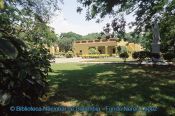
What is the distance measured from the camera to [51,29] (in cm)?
1606

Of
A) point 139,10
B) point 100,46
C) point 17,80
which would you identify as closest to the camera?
point 17,80

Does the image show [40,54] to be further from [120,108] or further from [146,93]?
[146,93]

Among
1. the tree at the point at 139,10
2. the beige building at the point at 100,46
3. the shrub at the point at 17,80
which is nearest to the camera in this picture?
the shrub at the point at 17,80

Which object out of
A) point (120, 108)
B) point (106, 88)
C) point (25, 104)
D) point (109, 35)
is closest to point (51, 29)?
point (109, 35)

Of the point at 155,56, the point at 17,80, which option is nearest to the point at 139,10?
the point at 155,56

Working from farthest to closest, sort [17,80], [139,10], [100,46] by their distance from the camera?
[100,46] → [139,10] → [17,80]

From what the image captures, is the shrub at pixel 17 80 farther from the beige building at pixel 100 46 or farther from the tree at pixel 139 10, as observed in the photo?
the beige building at pixel 100 46

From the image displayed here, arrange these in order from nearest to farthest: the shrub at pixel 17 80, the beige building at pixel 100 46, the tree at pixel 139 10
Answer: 1. the shrub at pixel 17 80
2. the tree at pixel 139 10
3. the beige building at pixel 100 46

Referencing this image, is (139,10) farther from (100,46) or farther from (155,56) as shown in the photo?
(100,46)

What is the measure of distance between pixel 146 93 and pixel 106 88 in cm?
184

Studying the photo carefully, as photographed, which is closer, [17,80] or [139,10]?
[17,80]

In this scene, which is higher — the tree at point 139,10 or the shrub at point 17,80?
the tree at point 139,10

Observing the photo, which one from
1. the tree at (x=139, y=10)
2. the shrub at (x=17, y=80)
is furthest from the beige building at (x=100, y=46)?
the shrub at (x=17, y=80)

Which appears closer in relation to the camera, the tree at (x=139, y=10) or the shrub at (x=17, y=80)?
the shrub at (x=17, y=80)
